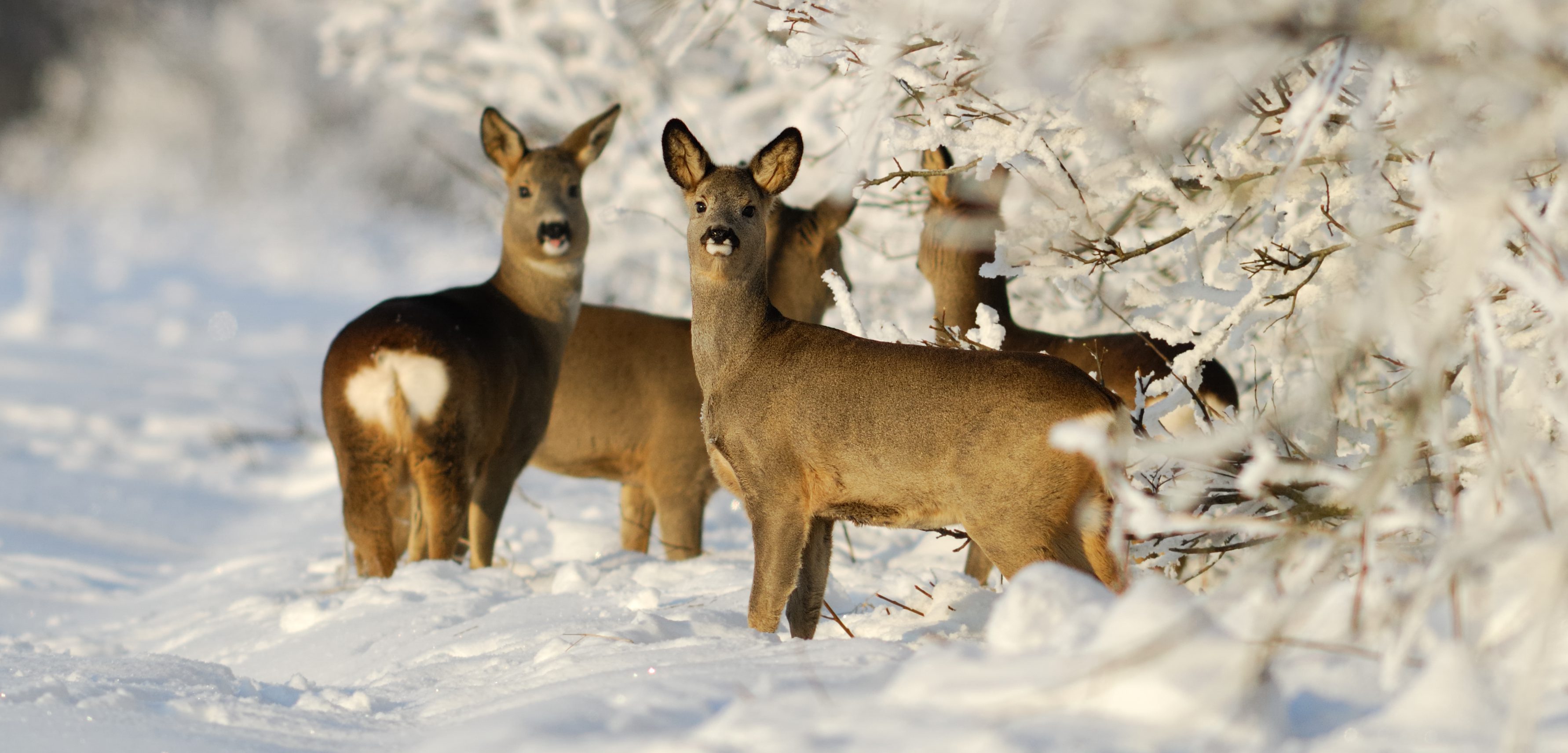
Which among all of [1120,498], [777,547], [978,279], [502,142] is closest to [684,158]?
[777,547]

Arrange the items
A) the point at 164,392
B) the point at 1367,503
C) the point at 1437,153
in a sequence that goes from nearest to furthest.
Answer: the point at 1367,503, the point at 1437,153, the point at 164,392

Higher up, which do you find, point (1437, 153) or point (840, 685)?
point (1437, 153)

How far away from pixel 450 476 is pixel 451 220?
19.9m

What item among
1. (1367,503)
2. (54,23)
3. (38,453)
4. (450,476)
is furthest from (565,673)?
(54,23)

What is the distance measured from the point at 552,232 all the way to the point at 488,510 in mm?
1403

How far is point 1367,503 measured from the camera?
1.84 metres

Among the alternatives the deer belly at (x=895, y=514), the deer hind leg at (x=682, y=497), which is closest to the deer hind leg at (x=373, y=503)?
the deer hind leg at (x=682, y=497)

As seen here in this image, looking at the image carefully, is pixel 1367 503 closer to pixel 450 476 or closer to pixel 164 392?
pixel 450 476

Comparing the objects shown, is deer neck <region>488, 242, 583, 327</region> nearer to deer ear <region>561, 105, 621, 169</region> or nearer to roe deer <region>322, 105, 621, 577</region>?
roe deer <region>322, 105, 621, 577</region>

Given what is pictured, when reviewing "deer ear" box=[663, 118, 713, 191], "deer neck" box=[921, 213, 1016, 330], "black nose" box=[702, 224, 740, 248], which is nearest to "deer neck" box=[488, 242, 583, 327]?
"deer neck" box=[921, 213, 1016, 330]

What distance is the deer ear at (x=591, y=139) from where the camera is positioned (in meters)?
7.23

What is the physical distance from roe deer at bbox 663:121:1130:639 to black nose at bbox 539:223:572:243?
2668 millimetres

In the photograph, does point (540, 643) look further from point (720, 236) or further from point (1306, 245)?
point (1306, 245)

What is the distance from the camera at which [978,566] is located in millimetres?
6020
